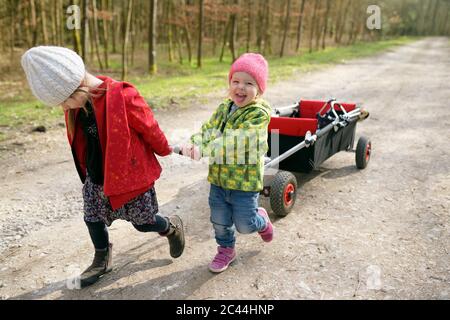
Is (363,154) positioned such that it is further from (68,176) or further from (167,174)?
(68,176)

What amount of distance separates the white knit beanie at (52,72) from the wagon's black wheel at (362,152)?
3.68 meters

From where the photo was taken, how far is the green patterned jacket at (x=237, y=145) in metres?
2.61

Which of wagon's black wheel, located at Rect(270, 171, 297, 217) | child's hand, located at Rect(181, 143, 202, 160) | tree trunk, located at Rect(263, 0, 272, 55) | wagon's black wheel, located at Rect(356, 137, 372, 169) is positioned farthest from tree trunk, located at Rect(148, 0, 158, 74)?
child's hand, located at Rect(181, 143, 202, 160)

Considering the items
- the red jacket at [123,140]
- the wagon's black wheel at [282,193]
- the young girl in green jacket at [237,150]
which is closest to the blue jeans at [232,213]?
the young girl in green jacket at [237,150]

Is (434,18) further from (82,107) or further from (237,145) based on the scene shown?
(82,107)

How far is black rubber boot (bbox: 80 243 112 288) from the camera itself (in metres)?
2.79

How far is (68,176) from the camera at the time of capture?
485 cm

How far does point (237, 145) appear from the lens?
2.62 metres

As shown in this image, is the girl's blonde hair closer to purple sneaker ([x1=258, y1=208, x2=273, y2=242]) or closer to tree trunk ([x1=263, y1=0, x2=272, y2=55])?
purple sneaker ([x1=258, y1=208, x2=273, y2=242])

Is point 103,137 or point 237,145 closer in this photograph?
point 103,137

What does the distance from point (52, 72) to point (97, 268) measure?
4.71 ft

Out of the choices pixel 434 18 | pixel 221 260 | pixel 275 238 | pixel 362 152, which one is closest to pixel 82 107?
pixel 221 260

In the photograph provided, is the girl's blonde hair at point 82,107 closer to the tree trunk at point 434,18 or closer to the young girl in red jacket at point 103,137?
the young girl in red jacket at point 103,137

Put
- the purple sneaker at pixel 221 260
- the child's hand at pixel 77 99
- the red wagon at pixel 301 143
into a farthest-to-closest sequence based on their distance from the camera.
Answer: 1. the red wagon at pixel 301 143
2. the purple sneaker at pixel 221 260
3. the child's hand at pixel 77 99
